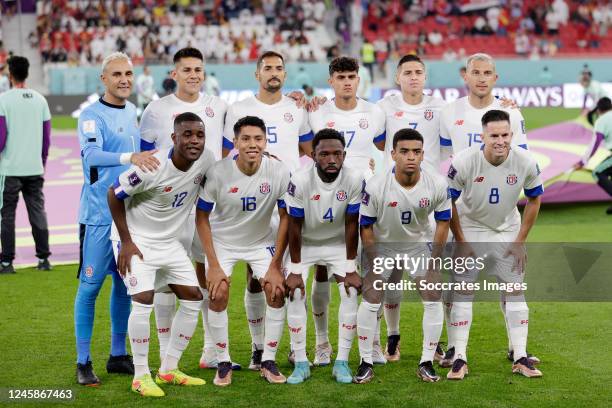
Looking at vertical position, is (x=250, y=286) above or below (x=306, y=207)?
below

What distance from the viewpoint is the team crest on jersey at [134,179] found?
650 cm

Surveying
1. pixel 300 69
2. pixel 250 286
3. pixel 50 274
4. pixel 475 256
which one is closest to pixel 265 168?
pixel 250 286

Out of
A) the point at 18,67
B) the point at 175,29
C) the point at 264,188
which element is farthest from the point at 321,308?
the point at 175,29

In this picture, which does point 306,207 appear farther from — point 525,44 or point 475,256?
point 525,44

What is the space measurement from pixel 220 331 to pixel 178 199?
40.0 inches

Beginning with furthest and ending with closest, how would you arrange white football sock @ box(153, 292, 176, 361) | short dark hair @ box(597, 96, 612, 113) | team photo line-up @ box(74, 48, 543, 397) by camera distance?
short dark hair @ box(597, 96, 612, 113) → white football sock @ box(153, 292, 176, 361) → team photo line-up @ box(74, 48, 543, 397)

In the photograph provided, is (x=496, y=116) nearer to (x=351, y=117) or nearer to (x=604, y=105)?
(x=351, y=117)

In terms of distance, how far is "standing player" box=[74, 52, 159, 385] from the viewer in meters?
6.86

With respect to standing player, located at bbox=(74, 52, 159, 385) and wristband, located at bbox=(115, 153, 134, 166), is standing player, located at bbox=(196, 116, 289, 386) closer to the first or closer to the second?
wristband, located at bbox=(115, 153, 134, 166)

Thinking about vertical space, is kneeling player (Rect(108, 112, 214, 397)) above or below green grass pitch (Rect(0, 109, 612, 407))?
above

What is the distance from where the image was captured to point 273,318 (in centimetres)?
695

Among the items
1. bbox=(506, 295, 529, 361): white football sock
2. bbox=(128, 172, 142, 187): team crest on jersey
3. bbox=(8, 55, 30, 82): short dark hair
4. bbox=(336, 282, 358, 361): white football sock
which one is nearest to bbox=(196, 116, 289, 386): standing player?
bbox=(336, 282, 358, 361): white football sock

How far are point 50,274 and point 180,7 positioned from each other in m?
27.1

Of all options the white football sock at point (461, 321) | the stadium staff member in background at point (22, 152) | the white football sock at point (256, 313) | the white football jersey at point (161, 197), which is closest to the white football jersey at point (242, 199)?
the white football jersey at point (161, 197)
